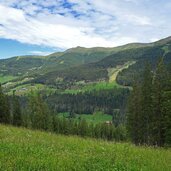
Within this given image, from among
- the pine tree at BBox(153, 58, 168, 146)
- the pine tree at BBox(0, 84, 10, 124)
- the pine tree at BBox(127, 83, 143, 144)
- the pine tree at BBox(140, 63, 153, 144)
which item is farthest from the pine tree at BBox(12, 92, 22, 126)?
the pine tree at BBox(153, 58, 168, 146)

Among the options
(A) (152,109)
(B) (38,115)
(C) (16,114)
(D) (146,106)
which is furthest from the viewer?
→ (C) (16,114)

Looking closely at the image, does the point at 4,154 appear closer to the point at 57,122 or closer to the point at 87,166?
the point at 87,166

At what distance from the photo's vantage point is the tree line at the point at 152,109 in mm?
43450

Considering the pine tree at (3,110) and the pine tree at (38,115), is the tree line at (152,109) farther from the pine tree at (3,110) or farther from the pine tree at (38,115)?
the pine tree at (3,110)

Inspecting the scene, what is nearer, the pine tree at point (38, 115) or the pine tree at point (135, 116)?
the pine tree at point (135, 116)

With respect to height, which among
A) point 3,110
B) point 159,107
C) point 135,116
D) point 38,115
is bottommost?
point 38,115

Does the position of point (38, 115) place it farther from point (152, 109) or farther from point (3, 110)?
point (152, 109)

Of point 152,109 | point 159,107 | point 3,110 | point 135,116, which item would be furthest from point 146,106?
point 3,110

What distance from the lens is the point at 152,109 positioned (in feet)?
158

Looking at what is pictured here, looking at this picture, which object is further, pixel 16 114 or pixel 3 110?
pixel 16 114

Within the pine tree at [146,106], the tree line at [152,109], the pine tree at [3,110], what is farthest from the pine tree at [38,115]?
the pine tree at [146,106]

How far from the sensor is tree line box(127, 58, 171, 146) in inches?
1711

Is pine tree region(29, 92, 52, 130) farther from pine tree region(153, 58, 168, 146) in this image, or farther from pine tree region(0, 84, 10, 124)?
pine tree region(153, 58, 168, 146)

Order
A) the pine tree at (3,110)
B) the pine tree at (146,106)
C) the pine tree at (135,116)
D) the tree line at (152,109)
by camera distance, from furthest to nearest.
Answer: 1. the pine tree at (3,110)
2. the pine tree at (135,116)
3. the pine tree at (146,106)
4. the tree line at (152,109)
